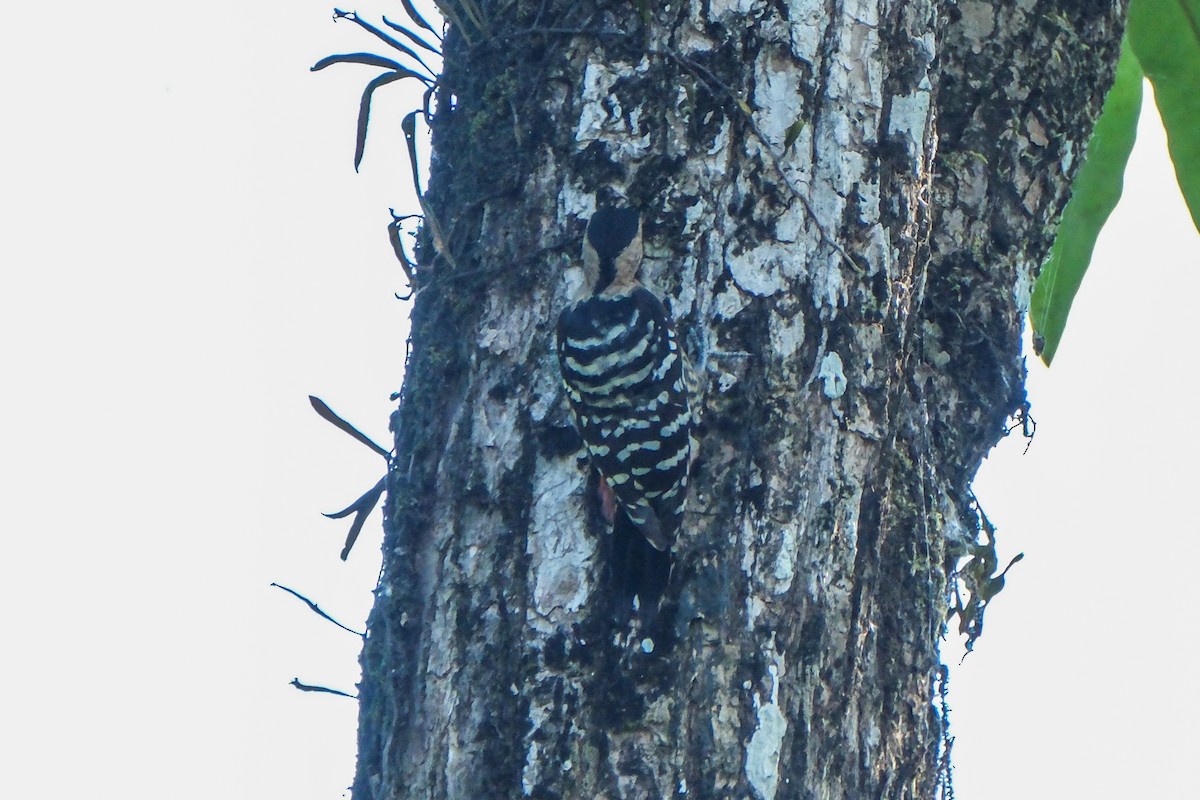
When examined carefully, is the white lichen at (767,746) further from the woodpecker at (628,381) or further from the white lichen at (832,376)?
the white lichen at (832,376)

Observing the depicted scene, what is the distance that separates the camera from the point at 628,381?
289cm

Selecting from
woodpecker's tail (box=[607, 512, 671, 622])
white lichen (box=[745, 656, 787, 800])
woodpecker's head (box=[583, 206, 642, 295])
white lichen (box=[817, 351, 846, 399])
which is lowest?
white lichen (box=[745, 656, 787, 800])

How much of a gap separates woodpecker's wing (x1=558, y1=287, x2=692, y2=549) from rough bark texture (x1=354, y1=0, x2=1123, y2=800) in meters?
0.05

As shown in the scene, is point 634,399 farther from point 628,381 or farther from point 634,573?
point 634,573

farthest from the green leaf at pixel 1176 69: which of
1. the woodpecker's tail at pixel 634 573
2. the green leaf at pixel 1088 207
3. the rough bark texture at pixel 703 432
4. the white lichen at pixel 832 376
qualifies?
the woodpecker's tail at pixel 634 573

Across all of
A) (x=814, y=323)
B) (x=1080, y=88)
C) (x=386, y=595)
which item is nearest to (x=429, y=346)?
(x=386, y=595)

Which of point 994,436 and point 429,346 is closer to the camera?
point 429,346

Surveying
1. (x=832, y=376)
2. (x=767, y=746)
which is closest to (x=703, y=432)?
(x=832, y=376)

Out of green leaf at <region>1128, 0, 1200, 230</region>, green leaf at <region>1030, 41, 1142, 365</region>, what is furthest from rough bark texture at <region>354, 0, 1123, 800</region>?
green leaf at <region>1128, 0, 1200, 230</region>

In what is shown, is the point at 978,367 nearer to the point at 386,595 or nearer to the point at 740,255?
the point at 740,255

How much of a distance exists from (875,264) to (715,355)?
364 millimetres

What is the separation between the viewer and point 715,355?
99.0 inches

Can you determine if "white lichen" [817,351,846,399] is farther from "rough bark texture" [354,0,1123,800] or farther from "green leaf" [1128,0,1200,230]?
"green leaf" [1128,0,1200,230]

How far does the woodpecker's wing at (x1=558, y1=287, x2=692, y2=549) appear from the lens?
2482mm
